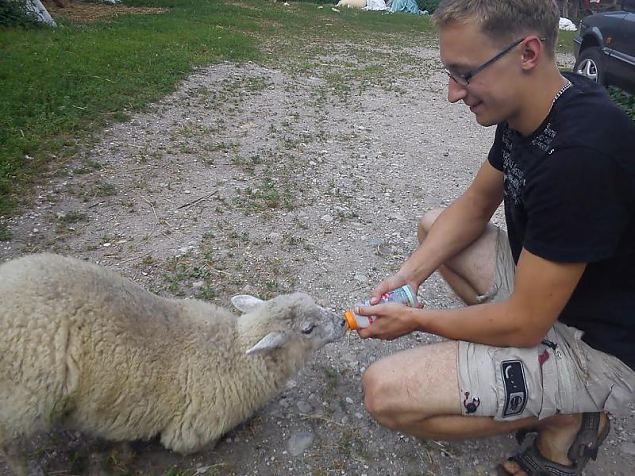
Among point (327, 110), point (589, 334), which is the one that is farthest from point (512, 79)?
point (327, 110)

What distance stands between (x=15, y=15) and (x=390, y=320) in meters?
10.4

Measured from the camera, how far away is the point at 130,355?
2484mm

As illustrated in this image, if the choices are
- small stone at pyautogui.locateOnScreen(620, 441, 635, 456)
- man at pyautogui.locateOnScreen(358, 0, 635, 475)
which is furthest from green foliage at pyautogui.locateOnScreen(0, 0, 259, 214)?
small stone at pyautogui.locateOnScreen(620, 441, 635, 456)

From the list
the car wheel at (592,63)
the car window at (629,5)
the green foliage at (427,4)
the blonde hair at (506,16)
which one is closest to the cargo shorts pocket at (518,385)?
the blonde hair at (506,16)

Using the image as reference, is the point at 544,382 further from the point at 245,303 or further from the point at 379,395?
the point at 245,303

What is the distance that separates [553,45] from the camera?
222cm

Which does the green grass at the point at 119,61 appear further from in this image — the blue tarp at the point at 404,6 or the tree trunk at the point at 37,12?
the blue tarp at the point at 404,6

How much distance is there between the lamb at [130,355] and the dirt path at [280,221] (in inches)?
10.9

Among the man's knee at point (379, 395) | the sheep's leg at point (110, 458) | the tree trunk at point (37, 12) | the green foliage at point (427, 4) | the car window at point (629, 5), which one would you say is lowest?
the green foliage at point (427, 4)

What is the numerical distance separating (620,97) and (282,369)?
7073 mm

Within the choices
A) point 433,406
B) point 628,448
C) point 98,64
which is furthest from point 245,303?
point 98,64

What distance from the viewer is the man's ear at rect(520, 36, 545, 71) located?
2.12m

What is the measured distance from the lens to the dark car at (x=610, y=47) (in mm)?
7590

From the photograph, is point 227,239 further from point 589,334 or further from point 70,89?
point 70,89
